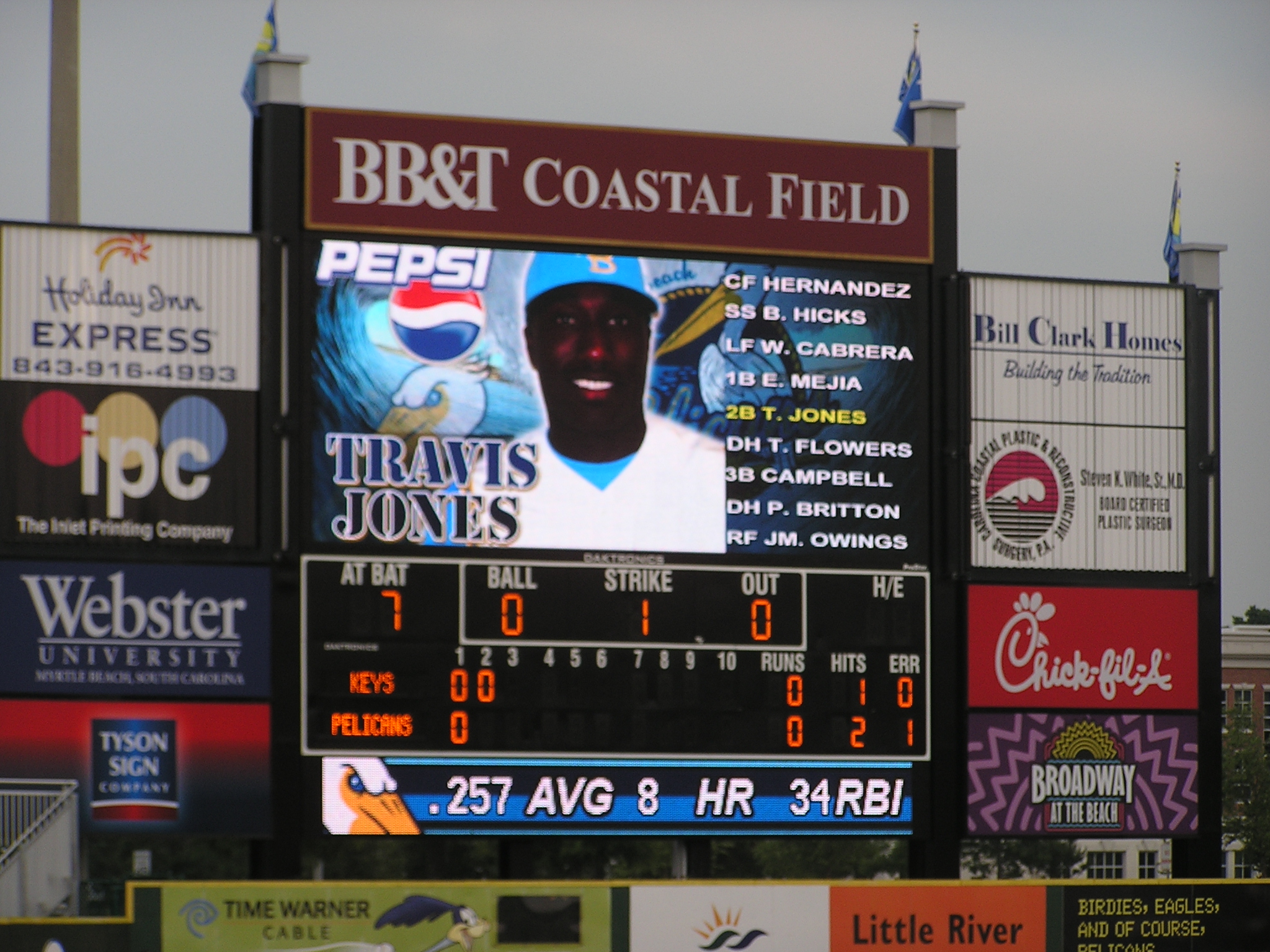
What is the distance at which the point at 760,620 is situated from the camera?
19938 mm

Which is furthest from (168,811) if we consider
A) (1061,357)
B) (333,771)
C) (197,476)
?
(1061,357)

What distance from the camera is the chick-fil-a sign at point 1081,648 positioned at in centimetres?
2086

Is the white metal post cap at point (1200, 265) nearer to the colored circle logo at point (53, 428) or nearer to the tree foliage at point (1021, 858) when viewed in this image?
the colored circle logo at point (53, 428)

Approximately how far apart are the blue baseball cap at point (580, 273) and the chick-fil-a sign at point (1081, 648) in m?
4.42

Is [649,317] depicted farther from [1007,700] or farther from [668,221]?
[1007,700]

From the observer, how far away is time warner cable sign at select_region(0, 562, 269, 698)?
18.8 m

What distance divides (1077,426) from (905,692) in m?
3.20

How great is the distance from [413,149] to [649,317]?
2.67 m

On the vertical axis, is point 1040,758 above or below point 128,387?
below

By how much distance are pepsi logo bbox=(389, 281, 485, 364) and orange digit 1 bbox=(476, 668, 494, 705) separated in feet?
9.24

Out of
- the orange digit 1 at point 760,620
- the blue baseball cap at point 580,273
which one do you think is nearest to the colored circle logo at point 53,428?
the blue baseball cap at point 580,273

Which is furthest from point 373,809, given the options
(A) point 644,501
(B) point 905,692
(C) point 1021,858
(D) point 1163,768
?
(C) point 1021,858

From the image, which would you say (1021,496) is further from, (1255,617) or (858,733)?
(1255,617)

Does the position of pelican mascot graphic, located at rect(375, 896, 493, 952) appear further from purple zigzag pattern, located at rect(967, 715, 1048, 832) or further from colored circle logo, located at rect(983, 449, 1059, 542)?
colored circle logo, located at rect(983, 449, 1059, 542)
